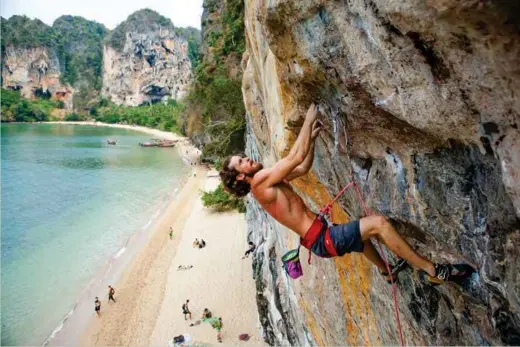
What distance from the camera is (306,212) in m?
3.87

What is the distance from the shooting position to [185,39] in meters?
128

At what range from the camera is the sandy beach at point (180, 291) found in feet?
48.3

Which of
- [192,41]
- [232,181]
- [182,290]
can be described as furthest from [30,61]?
[232,181]

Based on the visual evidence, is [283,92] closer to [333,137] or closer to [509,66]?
[333,137]

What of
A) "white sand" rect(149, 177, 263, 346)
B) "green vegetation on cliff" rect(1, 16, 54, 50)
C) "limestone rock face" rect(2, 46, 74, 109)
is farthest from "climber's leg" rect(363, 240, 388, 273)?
"green vegetation on cliff" rect(1, 16, 54, 50)

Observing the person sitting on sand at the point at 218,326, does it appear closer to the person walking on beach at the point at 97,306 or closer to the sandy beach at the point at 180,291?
the sandy beach at the point at 180,291

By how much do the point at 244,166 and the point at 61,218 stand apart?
95.1 ft

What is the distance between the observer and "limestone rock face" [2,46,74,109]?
121 m

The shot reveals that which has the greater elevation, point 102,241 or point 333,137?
point 333,137

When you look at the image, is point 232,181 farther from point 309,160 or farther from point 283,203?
point 309,160

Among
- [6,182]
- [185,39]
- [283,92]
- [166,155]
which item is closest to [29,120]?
[185,39]

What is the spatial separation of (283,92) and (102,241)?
2328 cm

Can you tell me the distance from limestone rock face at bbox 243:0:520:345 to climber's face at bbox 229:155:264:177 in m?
0.75

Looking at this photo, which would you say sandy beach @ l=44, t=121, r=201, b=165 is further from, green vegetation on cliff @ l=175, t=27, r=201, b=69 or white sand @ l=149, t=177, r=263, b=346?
green vegetation on cliff @ l=175, t=27, r=201, b=69
